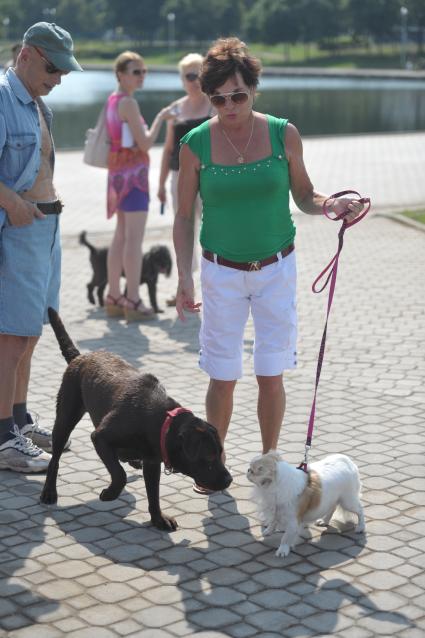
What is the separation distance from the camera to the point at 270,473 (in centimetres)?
→ 457

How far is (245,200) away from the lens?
494cm

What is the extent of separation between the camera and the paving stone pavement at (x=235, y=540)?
4.08m

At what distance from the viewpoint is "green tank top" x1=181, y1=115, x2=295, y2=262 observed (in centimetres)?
492

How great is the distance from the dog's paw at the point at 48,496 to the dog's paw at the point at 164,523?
22.7 inches

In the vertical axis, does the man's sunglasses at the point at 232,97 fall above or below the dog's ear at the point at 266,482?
above

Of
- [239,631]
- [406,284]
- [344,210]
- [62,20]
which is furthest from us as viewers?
[62,20]

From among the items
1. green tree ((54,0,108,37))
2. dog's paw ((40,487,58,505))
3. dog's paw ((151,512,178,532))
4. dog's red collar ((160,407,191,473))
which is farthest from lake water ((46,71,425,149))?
green tree ((54,0,108,37))

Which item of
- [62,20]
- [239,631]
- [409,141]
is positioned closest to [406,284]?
[239,631]

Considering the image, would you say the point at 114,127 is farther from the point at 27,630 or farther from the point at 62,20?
the point at 62,20

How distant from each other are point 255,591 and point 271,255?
59.0 inches

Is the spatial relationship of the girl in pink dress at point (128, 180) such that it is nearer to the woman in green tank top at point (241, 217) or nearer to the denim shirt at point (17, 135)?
the denim shirt at point (17, 135)

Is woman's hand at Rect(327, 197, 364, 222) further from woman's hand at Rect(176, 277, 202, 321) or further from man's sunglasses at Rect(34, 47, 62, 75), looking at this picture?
man's sunglasses at Rect(34, 47, 62, 75)

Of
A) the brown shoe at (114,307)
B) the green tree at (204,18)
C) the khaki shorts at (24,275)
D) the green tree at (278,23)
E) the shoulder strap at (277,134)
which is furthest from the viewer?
the green tree at (204,18)

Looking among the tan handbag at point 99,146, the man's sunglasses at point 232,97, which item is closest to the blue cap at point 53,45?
the man's sunglasses at point 232,97
